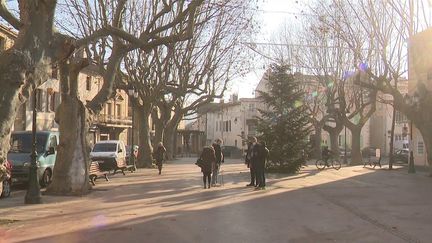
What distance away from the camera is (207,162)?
20.2 metres

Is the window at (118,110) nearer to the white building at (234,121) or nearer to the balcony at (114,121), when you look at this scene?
the balcony at (114,121)

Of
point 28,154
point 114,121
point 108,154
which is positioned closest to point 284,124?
point 108,154

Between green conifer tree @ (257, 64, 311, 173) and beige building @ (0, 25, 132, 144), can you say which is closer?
green conifer tree @ (257, 64, 311, 173)

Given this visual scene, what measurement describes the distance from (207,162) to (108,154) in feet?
32.8

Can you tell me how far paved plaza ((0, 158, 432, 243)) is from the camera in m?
9.89

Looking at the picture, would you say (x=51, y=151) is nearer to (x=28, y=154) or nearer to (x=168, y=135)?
(x=28, y=154)

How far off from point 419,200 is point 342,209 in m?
3.54

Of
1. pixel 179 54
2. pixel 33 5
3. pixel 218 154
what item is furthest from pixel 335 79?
pixel 33 5

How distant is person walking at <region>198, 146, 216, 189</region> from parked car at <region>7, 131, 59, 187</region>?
17.6ft

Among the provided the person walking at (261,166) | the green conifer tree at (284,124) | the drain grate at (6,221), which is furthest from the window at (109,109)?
the drain grate at (6,221)

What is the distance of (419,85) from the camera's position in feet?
86.5

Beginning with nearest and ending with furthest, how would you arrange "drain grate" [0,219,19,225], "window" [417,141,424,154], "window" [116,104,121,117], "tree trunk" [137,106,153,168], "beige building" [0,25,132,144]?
"drain grate" [0,219,19,225] < "tree trunk" [137,106,153,168] < "window" [417,141,424,154] < "beige building" [0,25,132,144] < "window" [116,104,121,117]

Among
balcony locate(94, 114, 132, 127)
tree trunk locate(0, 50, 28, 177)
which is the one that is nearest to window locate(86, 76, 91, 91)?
balcony locate(94, 114, 132, 127)

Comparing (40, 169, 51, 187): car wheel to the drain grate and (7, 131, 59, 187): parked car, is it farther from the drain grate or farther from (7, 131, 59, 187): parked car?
the drain grate
